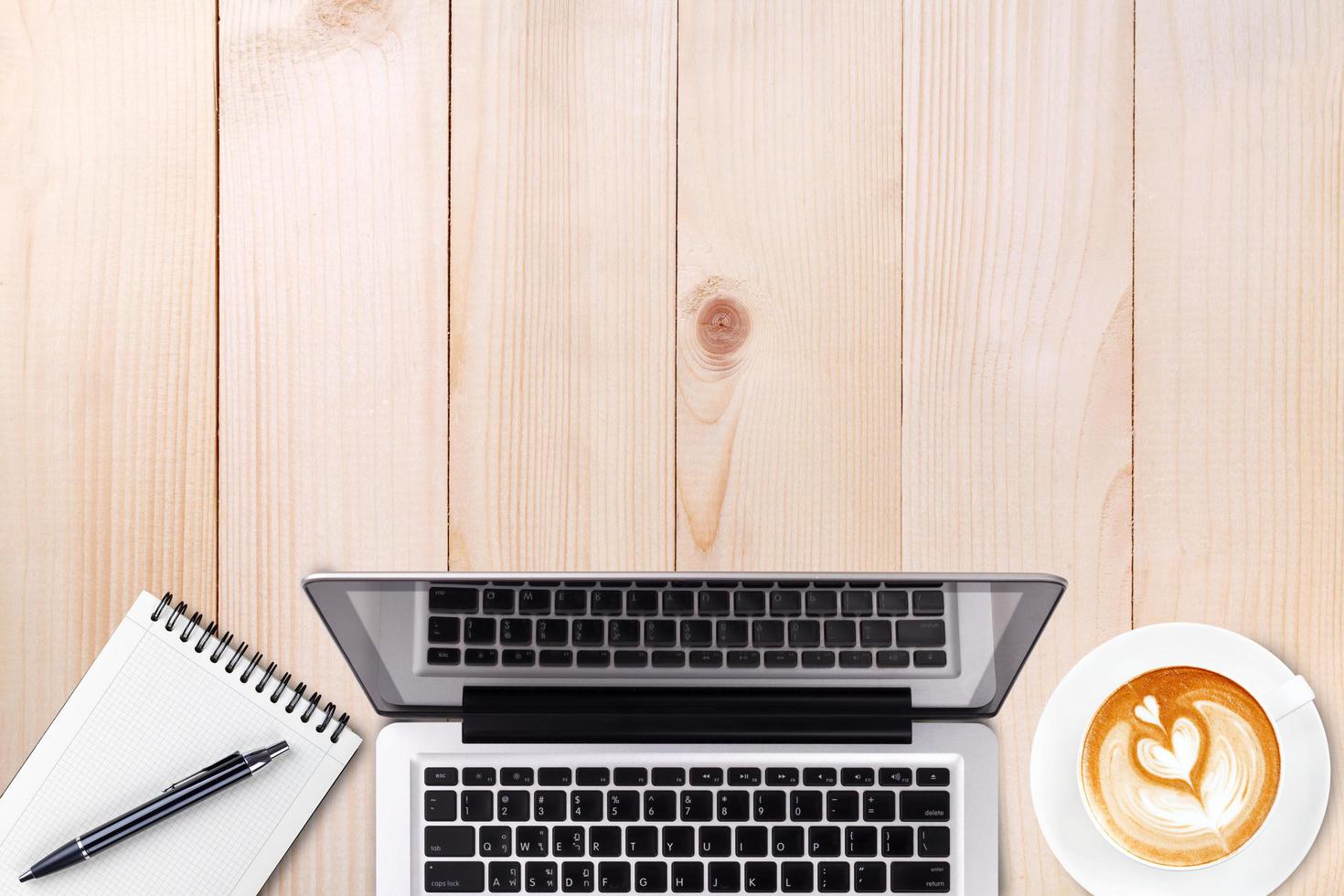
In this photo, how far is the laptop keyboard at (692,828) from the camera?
58 cm

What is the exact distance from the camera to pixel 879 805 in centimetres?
57

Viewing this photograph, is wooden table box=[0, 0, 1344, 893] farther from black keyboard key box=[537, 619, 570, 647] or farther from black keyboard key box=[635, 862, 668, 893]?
black keyboard key box=[635, 862, 668, 893]

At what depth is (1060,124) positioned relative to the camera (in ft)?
2.01

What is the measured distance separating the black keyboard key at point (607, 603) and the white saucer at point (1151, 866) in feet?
0.93

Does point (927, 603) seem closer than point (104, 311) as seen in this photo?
Yes

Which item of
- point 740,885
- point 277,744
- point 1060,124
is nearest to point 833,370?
point 1060,124

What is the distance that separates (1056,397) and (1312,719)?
248 millimetres

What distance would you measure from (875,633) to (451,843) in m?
0.29

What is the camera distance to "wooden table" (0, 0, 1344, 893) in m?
0.61

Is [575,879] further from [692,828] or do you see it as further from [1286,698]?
[1286,698]

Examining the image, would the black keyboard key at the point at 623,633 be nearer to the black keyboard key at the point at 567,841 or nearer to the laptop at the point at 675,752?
the laptop at the point at 675,752

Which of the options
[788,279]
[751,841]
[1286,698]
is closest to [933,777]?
[751,841]

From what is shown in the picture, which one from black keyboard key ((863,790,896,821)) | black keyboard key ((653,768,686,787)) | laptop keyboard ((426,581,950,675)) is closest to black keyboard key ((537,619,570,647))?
laptop keyboard ((426,581,950,675))

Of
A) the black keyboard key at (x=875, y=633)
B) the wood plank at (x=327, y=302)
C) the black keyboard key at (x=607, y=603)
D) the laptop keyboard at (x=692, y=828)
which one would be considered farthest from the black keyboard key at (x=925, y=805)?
the wood plank at (x=327, y=302)
